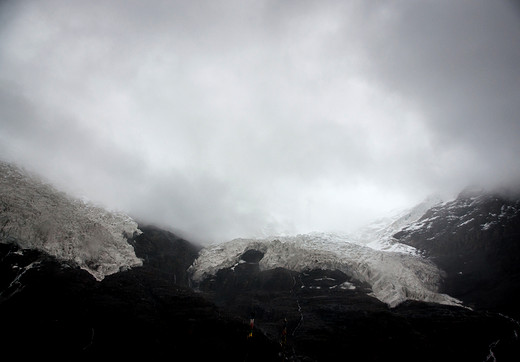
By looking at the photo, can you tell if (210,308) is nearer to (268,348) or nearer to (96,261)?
(268,348)

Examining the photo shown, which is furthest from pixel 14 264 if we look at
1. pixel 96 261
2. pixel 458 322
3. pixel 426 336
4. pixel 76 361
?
pixel 458 322

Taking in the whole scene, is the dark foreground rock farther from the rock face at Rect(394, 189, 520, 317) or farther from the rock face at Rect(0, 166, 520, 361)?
the rock face at Rect(394, 189, 520, 317)

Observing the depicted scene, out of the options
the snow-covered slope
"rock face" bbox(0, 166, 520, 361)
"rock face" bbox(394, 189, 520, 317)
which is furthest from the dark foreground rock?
"rock face" bbox(394, 189, 520, 317)

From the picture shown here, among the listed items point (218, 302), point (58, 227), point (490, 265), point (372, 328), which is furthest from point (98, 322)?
point (490, 265)

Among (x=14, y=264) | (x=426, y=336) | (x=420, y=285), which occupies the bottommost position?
(x=426, y=336)

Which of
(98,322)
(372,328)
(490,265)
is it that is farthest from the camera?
(490,265)

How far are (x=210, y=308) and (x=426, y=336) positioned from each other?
84.4 meters

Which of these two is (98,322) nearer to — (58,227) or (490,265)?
(58,227)

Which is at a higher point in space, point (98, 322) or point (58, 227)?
point (58, 227)

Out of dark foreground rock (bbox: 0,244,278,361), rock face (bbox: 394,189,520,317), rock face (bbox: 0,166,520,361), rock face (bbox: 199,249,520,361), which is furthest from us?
rock face (bbox: 394,189,520,317)

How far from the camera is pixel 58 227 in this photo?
152 m

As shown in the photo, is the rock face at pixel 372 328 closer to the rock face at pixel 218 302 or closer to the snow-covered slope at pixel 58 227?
the rock face at pixel 218 302

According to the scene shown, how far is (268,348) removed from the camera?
120125 millimetres

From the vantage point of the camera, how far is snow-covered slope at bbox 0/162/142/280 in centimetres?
14088
